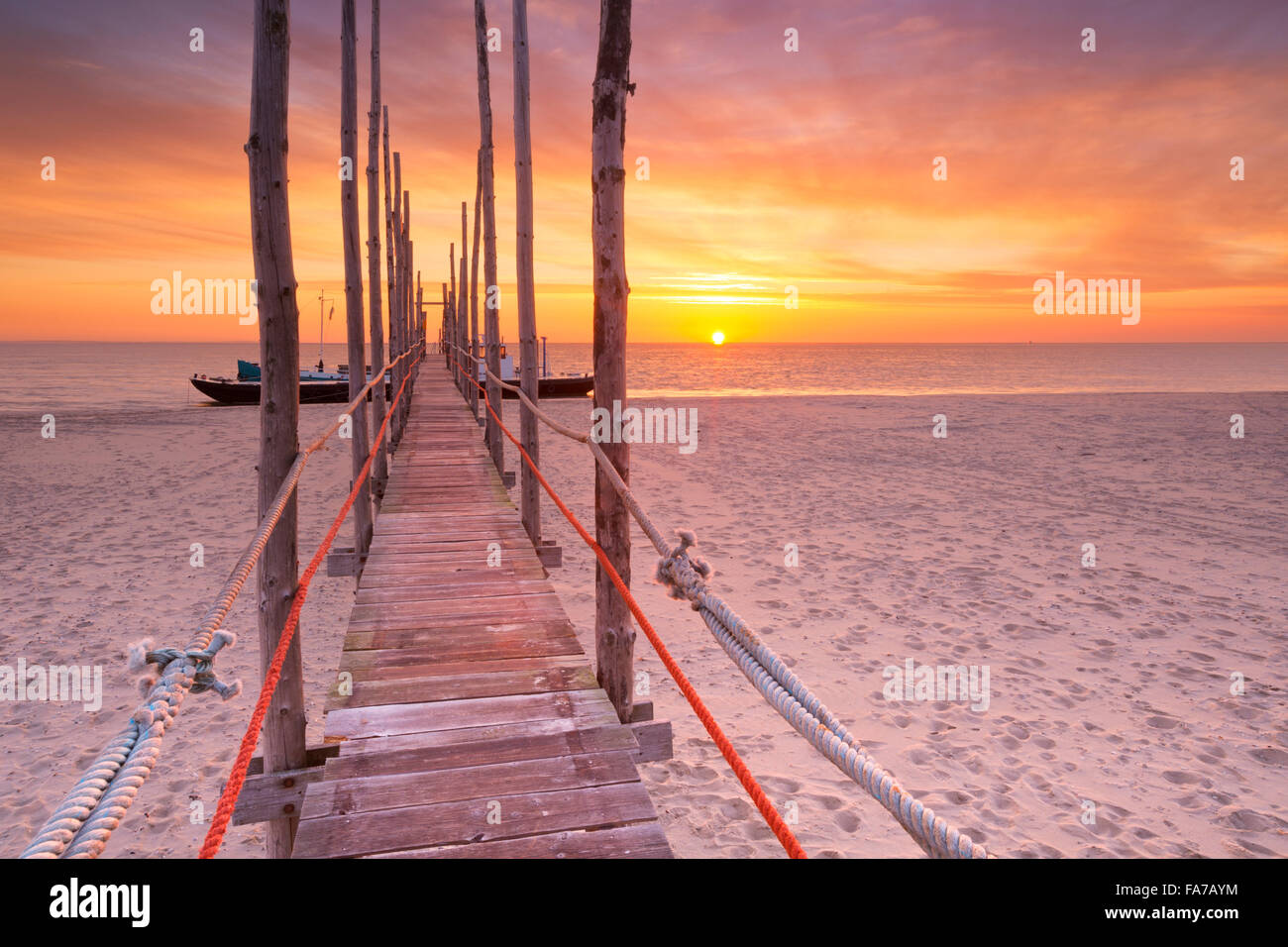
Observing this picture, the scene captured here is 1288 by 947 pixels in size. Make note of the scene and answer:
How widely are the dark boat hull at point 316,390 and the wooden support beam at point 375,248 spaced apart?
71.9 feet

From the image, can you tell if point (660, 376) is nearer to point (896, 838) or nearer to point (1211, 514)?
point (1211, 514)

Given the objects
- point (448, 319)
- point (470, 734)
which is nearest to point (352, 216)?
point (470, 734)

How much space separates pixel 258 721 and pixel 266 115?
9.08ft

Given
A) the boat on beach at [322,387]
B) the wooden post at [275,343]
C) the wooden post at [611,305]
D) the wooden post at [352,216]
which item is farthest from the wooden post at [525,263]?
the boat on beach at [322,387]

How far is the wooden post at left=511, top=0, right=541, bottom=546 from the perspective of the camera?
7664mm

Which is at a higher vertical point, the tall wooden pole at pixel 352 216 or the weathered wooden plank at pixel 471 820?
the tall wooden pole at pixel 352 216

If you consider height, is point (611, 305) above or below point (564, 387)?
below

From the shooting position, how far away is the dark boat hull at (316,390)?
35062mm

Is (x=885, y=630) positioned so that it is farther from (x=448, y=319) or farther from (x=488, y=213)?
(x=448, y=319)

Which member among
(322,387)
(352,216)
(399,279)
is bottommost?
(322,387)

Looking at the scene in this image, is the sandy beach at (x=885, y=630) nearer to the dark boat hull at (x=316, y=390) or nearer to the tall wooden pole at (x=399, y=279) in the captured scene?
the tall wooden pole at (x=399, y=279)

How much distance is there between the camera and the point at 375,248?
1127 centimetres

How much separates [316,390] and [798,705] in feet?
122
